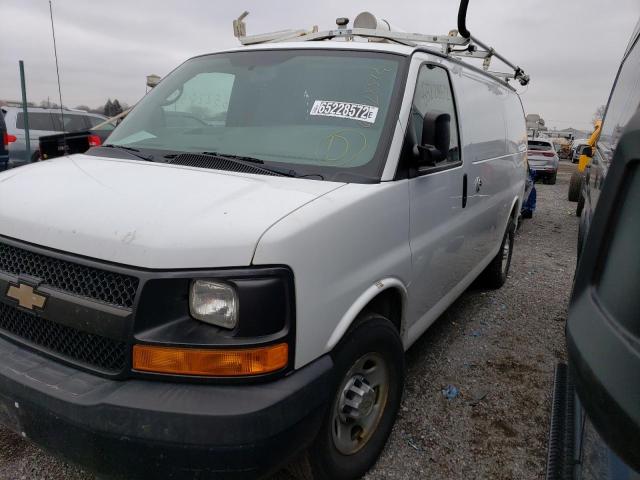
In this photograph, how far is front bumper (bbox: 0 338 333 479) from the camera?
1.60 meters

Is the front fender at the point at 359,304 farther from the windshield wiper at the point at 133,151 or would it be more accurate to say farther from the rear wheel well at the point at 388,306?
the windshield wiper at the point at 133,151

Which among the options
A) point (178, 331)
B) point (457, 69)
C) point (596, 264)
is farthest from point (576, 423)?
point (457, 69)

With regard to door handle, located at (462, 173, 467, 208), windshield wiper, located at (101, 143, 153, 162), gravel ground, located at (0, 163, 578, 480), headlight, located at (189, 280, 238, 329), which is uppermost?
windshield wiper, located at (101, 143, 153, 162)

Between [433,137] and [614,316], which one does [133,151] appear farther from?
[614,316]

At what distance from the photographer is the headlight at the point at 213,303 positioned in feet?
5.53

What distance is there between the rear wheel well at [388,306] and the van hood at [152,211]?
63cm

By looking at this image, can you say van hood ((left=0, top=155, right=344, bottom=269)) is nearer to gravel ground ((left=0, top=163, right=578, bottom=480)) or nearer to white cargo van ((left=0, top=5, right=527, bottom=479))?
white cargo van ((left=0, top=5, right=527, bottom=479))

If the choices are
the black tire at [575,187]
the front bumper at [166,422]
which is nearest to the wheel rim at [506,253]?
the front bumper at [166,422]

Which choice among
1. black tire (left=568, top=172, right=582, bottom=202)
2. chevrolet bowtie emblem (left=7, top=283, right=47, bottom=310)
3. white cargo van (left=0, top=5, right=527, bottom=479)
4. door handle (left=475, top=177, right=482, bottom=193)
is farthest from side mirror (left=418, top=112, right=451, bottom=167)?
black tire (left=568, top=172, right=582, bottom=202)

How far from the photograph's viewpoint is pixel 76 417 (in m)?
1.67

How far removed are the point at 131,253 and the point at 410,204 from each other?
4.70 ft

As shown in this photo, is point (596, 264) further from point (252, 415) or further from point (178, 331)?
point (178, 331)

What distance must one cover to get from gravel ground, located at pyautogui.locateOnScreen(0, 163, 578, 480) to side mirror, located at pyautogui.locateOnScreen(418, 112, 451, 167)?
5.06 ft

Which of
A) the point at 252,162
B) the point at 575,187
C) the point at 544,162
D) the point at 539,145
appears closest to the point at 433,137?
the point at 252,162
